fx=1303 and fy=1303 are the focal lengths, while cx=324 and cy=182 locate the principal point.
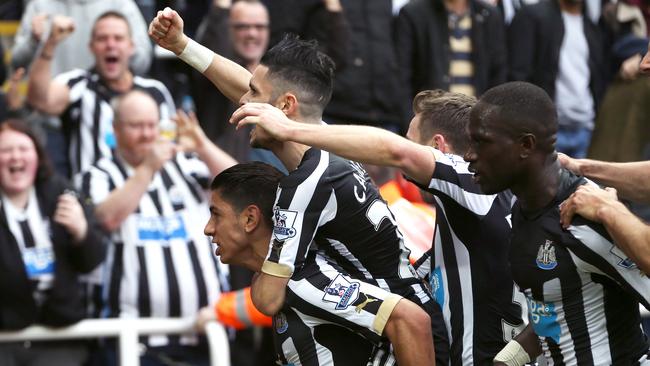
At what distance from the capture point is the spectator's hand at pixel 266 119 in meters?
4.72

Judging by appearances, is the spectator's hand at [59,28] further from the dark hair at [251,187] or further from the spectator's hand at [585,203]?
the spectator's hand at [585,203]

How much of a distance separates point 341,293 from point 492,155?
0.83 meters

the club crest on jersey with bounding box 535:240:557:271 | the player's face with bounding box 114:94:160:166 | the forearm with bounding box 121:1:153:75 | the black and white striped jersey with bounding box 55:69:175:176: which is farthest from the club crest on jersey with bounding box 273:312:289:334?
the forearm with bounding box 121:1:153:75

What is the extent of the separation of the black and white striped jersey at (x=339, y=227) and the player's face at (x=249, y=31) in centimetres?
402

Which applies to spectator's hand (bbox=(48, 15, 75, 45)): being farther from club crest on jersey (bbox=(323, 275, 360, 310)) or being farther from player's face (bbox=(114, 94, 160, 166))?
club crest on jersey (bbox=(323, 275, 360, 310))

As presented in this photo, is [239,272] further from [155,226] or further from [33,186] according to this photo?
[33,186]

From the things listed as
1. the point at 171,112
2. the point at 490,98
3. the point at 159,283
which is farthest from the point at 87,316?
the point at 490,98

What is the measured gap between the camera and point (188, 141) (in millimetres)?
8578

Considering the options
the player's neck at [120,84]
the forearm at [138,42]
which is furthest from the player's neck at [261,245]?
the forearm at [138,42]

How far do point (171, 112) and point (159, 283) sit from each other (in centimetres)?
142

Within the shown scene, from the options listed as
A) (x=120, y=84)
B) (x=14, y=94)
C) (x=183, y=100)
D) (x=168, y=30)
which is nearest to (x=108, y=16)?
(x=120, y=84)

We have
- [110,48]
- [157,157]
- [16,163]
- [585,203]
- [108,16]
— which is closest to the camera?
[585,203]

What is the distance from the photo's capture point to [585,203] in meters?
4.73

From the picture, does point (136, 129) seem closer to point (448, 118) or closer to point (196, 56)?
point (196, 56)
